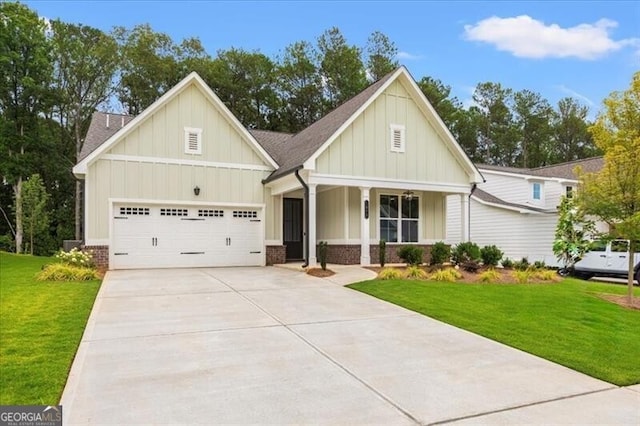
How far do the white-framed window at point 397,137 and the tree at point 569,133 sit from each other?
120 feet

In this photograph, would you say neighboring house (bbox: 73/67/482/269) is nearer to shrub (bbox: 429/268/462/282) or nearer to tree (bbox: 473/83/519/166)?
shrub (bbox: 429/268/462/282)

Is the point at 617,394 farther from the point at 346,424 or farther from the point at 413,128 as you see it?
the point at 413,128

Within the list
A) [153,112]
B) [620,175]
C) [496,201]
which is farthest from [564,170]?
[153,112]

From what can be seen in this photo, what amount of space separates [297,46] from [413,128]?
71.7ft

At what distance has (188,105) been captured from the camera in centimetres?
1547

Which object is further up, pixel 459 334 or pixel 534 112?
pixel 534 112

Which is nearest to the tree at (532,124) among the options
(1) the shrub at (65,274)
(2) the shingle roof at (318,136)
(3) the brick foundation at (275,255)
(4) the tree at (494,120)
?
(4) the tree at (494,120)

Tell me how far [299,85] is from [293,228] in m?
20.2

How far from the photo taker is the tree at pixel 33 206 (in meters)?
25.3

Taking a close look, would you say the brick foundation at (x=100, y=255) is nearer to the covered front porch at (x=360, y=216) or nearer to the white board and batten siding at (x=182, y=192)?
the white board and batten siding at (x=182, y=192)

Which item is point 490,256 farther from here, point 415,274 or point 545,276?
point 415,274

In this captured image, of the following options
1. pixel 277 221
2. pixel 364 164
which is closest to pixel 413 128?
pixel 364 164

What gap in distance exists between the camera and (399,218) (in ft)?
56.0

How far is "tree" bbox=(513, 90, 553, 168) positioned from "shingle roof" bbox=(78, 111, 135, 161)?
→ 1553 inches
